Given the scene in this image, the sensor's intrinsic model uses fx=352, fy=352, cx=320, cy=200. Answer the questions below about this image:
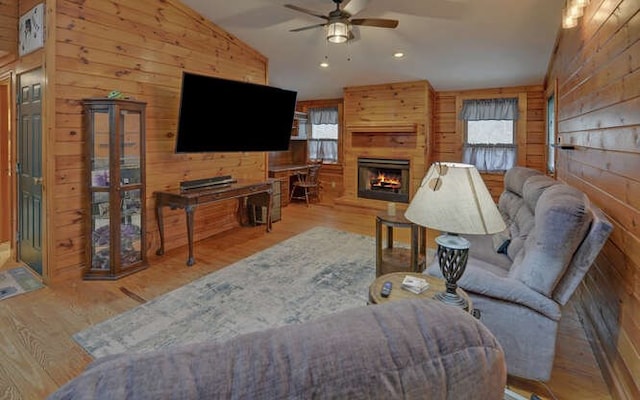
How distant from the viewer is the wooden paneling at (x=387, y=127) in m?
6.16

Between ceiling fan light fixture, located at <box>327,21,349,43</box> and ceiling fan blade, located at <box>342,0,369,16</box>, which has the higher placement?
ceiling fan blade, located at <box>342,0,369,16</box>

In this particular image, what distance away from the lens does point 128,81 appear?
3682mm

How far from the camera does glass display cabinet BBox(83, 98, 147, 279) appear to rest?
3.28 meters

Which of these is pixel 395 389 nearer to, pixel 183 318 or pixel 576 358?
pixel 576 358

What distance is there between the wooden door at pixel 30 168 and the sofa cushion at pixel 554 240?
4005 mm

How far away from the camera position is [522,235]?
275cm

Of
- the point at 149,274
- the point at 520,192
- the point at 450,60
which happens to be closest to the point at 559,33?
the point at 450,60

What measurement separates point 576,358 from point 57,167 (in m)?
4.27

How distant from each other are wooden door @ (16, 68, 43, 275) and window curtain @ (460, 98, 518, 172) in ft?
20.2

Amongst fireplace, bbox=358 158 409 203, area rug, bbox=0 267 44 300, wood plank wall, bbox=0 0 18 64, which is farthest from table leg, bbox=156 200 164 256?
fireplace, bbox=358 158 409 203

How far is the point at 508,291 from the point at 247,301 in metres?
1.96

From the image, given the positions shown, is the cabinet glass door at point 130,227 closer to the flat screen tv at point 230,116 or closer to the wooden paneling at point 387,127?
the flat screen tv at point 230,116

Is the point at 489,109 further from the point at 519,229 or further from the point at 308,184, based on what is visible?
the point at 519,229

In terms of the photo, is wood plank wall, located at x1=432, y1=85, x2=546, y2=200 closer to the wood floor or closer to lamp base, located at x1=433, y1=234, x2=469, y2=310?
the wood floor
